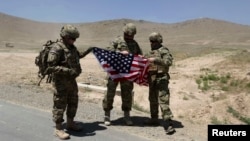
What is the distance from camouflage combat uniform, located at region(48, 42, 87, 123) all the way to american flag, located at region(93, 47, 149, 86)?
1129 millimetres

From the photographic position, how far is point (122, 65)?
887cm

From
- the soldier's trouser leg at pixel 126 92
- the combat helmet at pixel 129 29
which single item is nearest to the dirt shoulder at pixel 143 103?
the soldier's trouser leg at pixel 126 92

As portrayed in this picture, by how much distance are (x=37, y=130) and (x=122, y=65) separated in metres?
2.14

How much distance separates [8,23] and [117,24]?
2900 cm

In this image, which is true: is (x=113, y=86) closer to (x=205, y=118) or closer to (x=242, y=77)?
(x=205, y=118)

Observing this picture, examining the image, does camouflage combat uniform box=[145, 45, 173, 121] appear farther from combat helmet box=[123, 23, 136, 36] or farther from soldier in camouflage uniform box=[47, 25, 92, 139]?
soldier in camouflage uniform box=[47, 25, 92, 139]

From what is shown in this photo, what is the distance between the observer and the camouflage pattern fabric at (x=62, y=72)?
7379 mm

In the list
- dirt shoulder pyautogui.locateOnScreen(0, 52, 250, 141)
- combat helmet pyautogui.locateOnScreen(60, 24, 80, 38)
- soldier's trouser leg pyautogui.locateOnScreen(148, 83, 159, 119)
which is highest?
combat helmet pyautogui.locateOnScreen(60, 24, 80, 38)

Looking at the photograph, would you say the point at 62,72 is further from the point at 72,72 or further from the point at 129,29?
the point at 129,29

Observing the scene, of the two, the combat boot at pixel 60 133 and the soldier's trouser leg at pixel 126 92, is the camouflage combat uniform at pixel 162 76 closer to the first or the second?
the soldier's trouser leg at pixel 126 92

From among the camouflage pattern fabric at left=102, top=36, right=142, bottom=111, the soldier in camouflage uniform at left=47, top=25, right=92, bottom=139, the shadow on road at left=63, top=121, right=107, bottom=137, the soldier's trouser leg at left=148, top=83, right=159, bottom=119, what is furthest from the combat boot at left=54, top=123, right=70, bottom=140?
the soldier's trouser leg at left=148, top=83, right=159, bottom=119

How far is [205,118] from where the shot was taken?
13023 mm

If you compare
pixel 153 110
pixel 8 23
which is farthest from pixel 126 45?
pixel 8 23

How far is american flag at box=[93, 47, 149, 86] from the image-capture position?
8.75 metres
